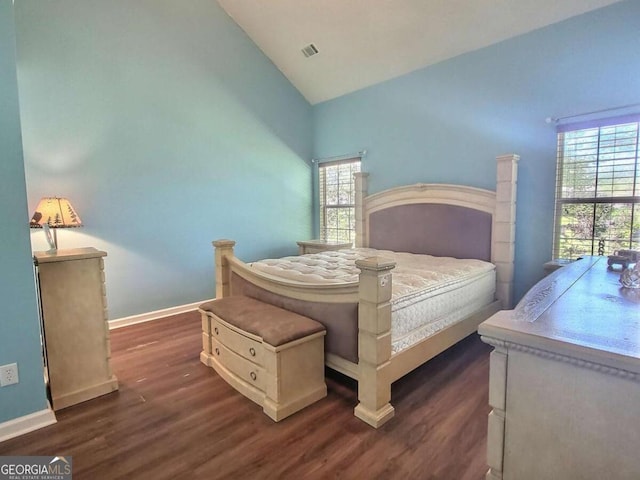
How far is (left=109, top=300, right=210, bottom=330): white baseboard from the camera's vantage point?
11.7ft

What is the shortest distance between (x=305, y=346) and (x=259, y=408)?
49 cm

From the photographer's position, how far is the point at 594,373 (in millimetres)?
833

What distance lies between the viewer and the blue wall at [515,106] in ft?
9.25

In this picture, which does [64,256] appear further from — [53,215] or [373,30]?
[373,30]

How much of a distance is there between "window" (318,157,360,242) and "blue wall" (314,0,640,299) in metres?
0.49

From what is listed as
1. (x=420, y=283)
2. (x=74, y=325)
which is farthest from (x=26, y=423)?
(x=420, y=283)

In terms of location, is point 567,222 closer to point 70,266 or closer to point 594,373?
point 594,373

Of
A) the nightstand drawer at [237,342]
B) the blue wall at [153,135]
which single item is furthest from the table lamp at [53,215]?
the nightstand drawer at [237,342]

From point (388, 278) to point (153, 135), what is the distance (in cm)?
322

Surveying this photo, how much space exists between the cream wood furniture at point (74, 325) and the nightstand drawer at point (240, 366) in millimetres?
701

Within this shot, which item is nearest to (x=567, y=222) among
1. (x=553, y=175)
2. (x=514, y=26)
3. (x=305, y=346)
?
(x=553, y=175)

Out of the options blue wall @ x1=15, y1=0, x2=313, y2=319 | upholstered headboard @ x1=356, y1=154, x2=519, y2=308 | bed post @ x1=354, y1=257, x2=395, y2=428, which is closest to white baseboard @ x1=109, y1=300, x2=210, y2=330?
blue wall @ x1=15, y1=0, x2=313, y2=319

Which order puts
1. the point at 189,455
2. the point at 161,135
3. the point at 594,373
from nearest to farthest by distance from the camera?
the point at 594,373, the point at 189,455, the point at 161,135

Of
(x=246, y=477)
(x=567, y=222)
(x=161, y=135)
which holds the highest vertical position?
(x=161, y=135)
